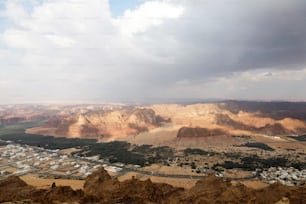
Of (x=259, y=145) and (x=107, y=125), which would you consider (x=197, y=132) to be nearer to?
(x=259, y=145)

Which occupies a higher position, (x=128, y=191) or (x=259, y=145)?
(x=128, y=191)

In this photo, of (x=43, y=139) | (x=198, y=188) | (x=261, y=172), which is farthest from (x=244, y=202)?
(x=43, y=139)

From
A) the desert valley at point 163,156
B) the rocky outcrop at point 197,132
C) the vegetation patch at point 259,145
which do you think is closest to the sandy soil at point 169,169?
the desert valley at point 163,156

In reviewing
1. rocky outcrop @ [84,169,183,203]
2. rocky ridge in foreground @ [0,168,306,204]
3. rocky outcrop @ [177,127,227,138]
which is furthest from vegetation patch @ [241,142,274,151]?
rocky outcrop @ [84,169,183,203]

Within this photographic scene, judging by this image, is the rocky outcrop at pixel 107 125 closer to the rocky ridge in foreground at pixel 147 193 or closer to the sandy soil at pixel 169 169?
the sandy soil at pixel 169 169

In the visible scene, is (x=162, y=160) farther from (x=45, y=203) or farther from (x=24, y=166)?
(x=45, y=203)

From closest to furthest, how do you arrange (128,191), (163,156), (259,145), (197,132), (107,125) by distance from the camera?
1. (128,191)
2. (163,156)
3. (259,145)
4. (197,132)
5. (107,125)

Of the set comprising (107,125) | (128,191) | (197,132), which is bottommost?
(197,132)

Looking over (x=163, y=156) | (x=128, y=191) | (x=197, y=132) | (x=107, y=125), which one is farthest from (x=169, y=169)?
(x=107, y=125)
